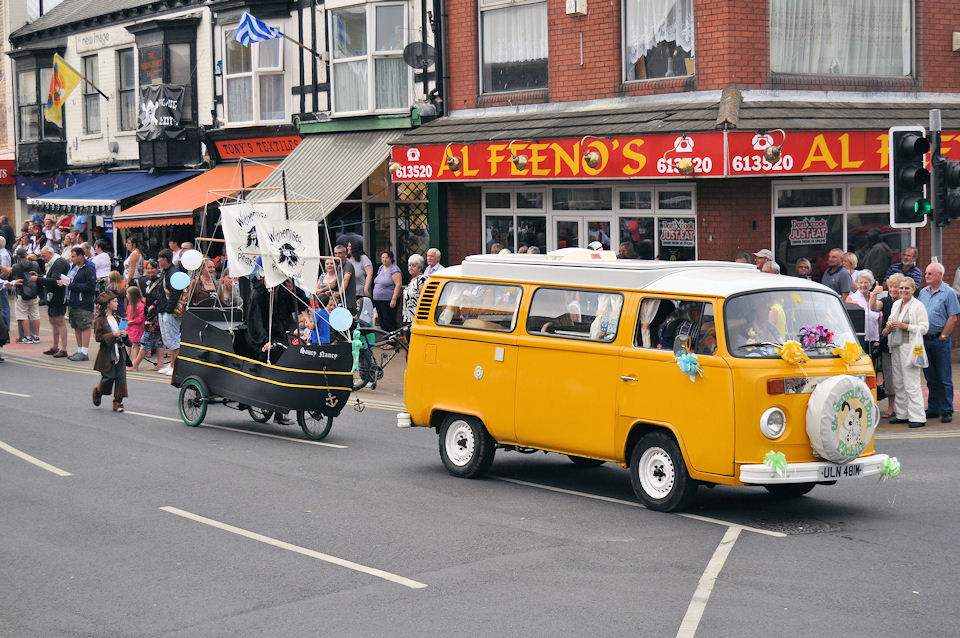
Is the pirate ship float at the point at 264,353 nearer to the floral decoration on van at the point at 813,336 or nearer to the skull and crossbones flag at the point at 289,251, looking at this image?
the skull and crossbones flag at the point at 289,251

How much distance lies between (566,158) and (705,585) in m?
11.9

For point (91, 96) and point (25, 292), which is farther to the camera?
point (91, 96)

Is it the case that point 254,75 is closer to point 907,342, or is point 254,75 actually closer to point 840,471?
point 907,342

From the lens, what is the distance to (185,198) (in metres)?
27.2

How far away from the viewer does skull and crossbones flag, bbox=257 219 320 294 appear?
1424cm

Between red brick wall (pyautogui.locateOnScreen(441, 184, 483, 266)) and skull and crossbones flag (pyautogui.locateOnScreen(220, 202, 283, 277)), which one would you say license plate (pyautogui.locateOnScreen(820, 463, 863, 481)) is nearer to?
skull and crossbones flag (pyautogui.locateOnScreen(220, 202, 283, 277))

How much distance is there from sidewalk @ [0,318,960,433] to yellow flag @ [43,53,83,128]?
7.94 metres

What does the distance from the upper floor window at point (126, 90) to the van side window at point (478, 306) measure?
22259mm

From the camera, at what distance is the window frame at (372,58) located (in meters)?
23.5

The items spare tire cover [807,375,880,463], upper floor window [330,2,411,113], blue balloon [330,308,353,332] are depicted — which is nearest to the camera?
spare tire cover [807,375,880,463]

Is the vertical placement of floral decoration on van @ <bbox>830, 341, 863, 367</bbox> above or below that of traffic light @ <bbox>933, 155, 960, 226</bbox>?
below

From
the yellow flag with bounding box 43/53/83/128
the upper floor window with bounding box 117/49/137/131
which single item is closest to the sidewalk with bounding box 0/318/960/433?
the upper floor window with bounding box 117/49/137/131

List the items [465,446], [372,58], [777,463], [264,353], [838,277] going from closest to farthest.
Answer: [777,463]
[465,446]
[264,353]
[838,277]
[372,58]

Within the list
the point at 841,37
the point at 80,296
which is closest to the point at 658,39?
the point at 841,37
